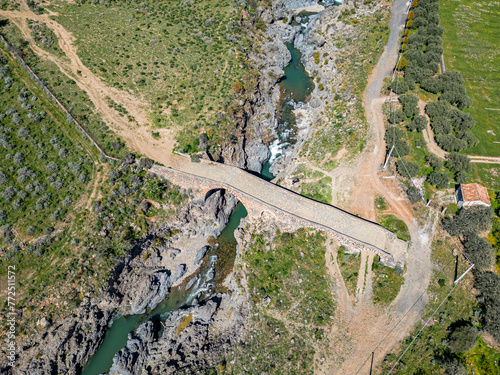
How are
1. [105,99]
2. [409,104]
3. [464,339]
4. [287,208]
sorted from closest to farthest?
1. [464,339]
2. [287,208]
3. [409,104]
4. [105,99]

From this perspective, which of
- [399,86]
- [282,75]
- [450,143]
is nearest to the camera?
[450,143]

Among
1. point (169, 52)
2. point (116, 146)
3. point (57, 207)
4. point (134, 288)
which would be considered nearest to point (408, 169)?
point (134, 288)

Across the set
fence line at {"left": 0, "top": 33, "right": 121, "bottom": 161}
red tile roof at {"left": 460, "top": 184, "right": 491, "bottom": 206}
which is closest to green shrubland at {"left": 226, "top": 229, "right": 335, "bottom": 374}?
red tile roof at {"left": 460, "top": 184, "right": 491, "bottom": 206}

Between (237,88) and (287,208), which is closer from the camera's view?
(287,208)

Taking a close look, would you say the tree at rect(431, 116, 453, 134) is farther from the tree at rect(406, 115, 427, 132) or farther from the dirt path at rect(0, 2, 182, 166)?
the dirt path at rect(0, 2, 182, 166)

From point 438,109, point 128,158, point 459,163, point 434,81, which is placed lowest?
point 459,163

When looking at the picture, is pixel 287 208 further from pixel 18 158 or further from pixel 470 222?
pixel 18 158

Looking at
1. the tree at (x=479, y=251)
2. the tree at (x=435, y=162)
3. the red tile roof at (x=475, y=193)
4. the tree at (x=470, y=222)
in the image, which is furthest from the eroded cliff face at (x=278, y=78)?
the tree at (x=479, y=251)

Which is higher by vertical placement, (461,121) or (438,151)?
(461,121)
